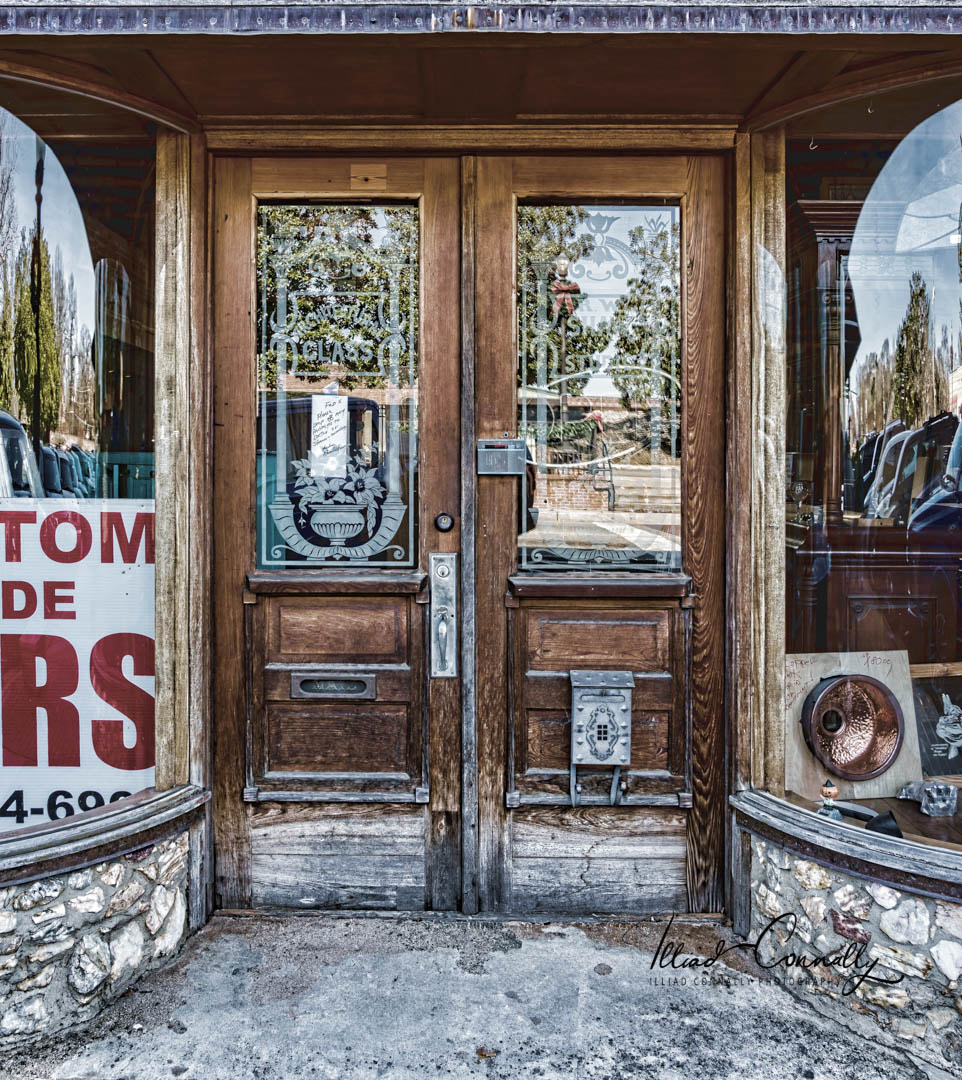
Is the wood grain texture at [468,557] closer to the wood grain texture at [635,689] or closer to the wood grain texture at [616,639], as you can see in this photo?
the wood grain texture at [635,689]

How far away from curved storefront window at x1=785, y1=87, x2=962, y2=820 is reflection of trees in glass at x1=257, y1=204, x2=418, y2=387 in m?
1.42

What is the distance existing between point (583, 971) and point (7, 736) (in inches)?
85.1

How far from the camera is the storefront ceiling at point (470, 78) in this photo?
2312 mm

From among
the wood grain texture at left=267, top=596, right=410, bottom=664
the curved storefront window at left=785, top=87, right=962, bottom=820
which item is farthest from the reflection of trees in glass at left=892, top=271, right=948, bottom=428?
the wood grain texture at left=267, top=596, right=410, bottom=664

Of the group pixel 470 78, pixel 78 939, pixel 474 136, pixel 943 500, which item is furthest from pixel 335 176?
pixel 78 939

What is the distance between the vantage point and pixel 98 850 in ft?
8.37

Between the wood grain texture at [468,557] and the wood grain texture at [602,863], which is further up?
the wood grain texture at [468,557]

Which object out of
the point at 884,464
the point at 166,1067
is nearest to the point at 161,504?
the point at 166,1067

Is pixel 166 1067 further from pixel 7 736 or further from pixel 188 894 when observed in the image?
pixel 7 736

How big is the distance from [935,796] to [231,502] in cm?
274

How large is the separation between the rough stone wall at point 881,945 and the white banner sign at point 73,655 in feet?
7.56

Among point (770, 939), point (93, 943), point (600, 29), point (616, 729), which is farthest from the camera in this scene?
point (616, 729)

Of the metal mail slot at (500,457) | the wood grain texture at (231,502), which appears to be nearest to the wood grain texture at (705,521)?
the metal mail slot at (500,457)

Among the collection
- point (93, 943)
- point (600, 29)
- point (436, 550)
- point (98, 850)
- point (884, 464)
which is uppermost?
point (600, 29)
